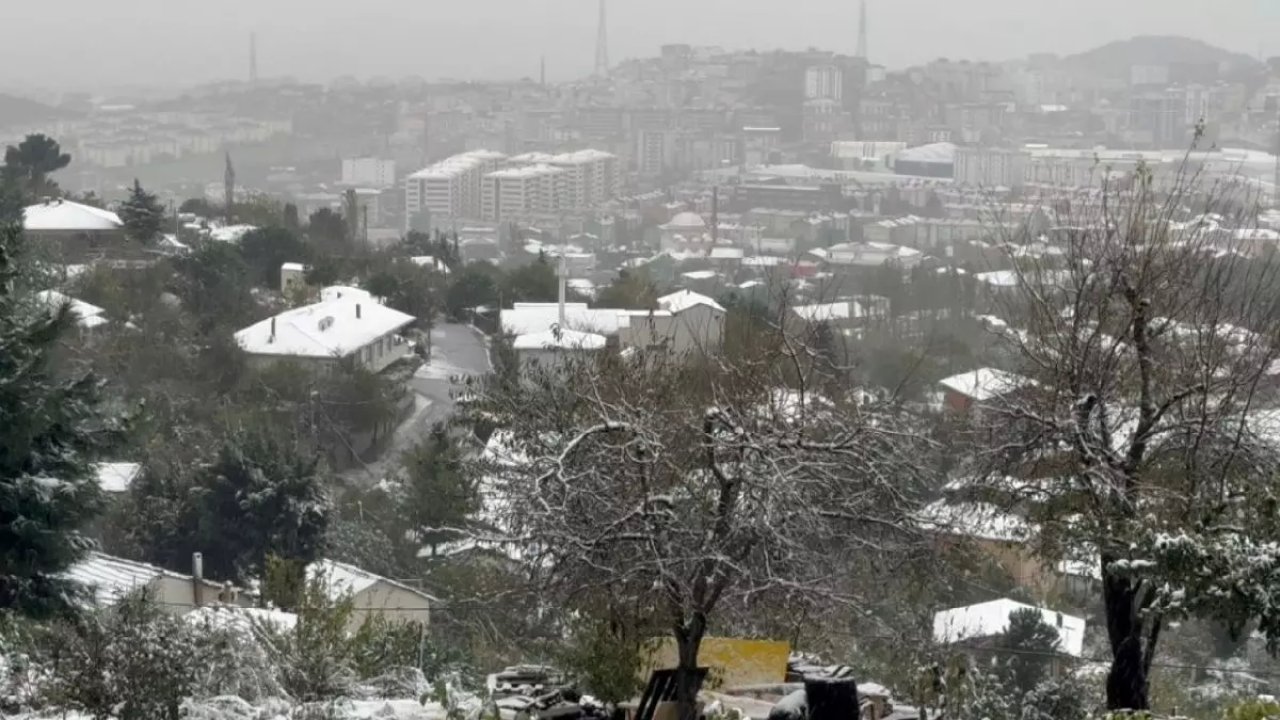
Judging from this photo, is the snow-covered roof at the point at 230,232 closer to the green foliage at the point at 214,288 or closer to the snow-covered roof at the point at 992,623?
the green foliage at the point at 214,288

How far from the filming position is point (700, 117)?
7681 cm

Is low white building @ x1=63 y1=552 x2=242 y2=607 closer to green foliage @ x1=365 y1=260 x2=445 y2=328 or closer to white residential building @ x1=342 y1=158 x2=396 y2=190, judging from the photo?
green foliage @ x1=365 y1=260 x2=445 y2=328

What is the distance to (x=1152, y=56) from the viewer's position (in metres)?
61.3

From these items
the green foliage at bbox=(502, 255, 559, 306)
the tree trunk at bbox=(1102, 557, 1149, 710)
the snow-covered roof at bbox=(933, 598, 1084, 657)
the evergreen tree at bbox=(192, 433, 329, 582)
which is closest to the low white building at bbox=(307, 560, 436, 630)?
the evergreen tree at bbox=(192, 433, 329, 582)

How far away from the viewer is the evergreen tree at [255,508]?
13.1 m

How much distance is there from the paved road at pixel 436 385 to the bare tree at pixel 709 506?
991cm

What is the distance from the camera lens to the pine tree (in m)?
6.99

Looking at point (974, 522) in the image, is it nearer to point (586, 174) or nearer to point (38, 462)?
point (38, 462)

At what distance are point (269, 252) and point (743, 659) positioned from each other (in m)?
20.5

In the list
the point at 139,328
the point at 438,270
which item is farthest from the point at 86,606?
the point at 438,270

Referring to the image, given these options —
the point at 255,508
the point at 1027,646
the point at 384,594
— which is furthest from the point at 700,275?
the point at 1027,646

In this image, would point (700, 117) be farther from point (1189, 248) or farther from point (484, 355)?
point (1189, 248)

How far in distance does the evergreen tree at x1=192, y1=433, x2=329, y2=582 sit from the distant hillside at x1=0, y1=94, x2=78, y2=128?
55.0 metres

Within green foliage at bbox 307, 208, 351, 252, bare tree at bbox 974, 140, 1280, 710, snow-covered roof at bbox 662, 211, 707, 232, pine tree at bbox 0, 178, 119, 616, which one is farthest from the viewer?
snow-covered roof at bbox 662, 211, 707, 232
